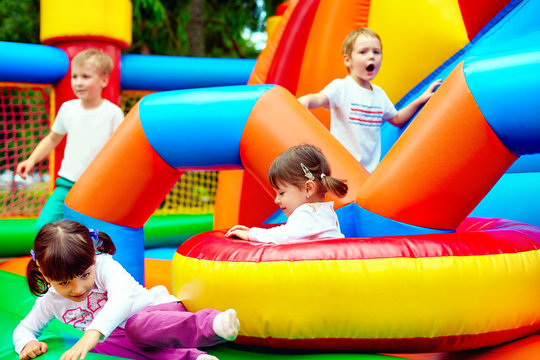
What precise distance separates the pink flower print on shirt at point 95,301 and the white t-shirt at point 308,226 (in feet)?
1.68

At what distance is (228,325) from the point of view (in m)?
1.59

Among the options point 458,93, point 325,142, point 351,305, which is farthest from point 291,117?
point 351,305

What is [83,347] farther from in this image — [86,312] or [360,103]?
[360,103]

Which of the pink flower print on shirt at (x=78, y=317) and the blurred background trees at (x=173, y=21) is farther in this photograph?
the blurred background trees at (x=173, y=21)

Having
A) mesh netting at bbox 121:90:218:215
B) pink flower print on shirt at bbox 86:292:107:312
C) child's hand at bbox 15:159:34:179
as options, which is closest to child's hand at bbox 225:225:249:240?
pink flower print on shirt at bbox 86:292:107:312

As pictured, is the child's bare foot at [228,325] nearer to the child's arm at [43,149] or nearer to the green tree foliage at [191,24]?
the child's arm at [43,149]

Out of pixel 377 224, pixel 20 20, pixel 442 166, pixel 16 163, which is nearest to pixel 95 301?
pixel 377 224

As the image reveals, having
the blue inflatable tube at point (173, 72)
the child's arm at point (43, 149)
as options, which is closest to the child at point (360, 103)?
the child's arm at point (43, 149)

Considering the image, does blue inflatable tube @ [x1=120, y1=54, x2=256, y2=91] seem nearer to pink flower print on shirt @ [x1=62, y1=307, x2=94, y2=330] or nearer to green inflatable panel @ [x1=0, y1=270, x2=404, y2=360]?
green inflatable panel @ [x1=0, y1=270, x2=404, y2=360]

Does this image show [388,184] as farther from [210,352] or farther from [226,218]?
[226,218]

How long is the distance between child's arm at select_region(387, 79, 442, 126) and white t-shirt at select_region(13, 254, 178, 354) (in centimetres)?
148

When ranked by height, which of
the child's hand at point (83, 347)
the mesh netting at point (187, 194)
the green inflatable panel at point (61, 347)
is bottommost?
the mesh netting at point (187, 194)

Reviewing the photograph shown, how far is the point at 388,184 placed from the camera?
1972mm

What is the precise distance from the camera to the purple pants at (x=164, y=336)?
168cm
